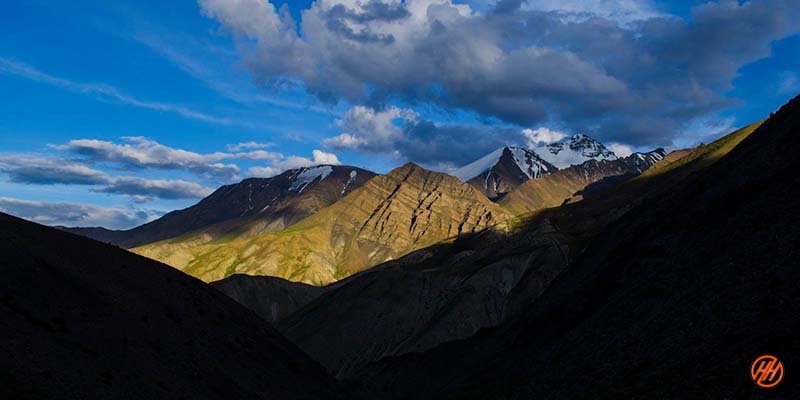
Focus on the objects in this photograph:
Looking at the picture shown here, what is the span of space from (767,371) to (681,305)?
15.0 m

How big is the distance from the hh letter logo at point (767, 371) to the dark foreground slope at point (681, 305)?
446 millimetres

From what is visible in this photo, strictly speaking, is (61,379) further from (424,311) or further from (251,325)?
(424,311)

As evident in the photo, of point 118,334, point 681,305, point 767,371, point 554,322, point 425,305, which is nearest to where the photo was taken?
point 767,371

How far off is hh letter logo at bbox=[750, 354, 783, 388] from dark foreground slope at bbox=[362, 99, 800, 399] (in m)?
0.45

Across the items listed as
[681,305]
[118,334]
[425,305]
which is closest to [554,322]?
[681,305]

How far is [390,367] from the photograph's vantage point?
10575 cm

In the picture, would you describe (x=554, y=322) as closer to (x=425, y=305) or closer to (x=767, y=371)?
(x=767, y=371)

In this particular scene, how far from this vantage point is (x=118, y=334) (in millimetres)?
47781

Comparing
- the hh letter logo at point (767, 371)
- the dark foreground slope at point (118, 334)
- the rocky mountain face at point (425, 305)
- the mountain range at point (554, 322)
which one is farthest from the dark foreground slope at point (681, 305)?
the rocky mountain face at point (425, 305)

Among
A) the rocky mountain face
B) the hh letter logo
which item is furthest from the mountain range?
the rocky mountain face

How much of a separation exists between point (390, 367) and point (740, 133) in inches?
5580

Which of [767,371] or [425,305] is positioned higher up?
[767,371]

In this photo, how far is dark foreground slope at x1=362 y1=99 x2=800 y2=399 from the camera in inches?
1277

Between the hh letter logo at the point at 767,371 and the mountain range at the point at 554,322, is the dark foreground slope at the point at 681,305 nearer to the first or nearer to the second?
the mountain range at the point at 554,322
